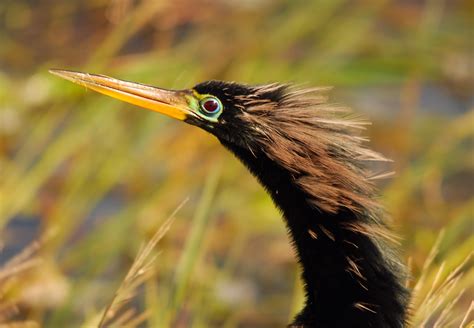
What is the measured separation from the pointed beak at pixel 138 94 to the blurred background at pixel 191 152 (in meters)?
0.47

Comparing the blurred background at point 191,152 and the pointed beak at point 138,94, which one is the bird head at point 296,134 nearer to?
the pointed beak at point 138,94

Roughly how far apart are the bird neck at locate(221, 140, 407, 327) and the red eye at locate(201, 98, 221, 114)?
125 mm

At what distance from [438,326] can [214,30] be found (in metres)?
3.95

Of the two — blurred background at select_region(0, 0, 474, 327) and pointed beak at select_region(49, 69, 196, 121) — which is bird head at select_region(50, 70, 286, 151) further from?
blurred background at select_region(0, 0, 474, 327)

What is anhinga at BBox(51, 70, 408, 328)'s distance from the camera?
2.67m

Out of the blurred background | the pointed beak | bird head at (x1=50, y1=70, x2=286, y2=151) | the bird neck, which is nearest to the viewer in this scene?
the bird neck

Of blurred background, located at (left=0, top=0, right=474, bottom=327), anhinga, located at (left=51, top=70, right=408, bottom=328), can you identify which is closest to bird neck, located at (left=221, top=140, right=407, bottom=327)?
anhinga, located at (left=51, top=70, right=408, bottom=328)

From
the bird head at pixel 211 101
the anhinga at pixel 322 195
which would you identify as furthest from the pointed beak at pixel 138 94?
the anhinga at pixel 322 195

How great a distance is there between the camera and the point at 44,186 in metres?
5.89

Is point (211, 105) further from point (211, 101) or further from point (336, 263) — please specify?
point (336, 263)

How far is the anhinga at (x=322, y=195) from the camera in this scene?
2.67 meters

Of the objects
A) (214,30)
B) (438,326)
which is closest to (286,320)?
(214,30)

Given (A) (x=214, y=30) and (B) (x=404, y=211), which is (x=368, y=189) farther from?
(A) (x=214, y=30)

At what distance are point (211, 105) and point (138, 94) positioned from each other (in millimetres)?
183
